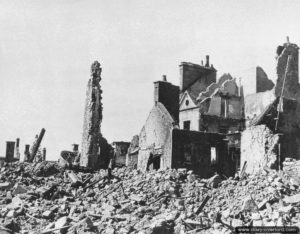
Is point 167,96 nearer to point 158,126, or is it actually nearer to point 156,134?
point 158,126

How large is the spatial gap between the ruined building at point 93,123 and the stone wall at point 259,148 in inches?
304

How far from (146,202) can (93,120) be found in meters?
11.3

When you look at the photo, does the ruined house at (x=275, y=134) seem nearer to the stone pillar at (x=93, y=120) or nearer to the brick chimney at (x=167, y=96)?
the brick chimney at (x=167, y=96)

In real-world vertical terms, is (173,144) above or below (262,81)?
below

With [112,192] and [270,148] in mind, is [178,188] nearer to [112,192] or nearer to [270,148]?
[112,192]

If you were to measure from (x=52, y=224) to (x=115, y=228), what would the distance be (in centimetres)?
193

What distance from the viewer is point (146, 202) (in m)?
14.3

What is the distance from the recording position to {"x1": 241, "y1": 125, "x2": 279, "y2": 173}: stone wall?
66.8ft

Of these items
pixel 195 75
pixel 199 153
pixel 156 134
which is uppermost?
pixel 195 75

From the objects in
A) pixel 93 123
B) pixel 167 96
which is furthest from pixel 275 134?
pixel 93 123

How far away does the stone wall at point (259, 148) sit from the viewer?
2038 cm

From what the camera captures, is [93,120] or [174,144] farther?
[93,120]

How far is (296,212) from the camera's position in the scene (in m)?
10.6

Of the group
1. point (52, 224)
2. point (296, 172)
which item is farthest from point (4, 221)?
point (296, 172)
